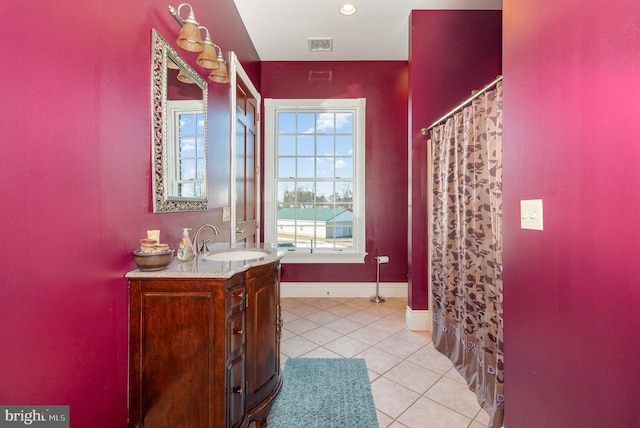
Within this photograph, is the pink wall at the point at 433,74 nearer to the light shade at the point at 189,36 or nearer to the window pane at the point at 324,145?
the window pane at the point at 324,145

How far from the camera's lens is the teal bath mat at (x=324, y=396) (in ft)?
5.27

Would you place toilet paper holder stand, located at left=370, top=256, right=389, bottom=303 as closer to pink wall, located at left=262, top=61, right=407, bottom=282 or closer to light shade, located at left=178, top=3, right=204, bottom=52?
pink wall, located at left=262, top=61, right=407, bottom=282

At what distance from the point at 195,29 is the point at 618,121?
5.69 ft

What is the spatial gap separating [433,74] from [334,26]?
1.13m

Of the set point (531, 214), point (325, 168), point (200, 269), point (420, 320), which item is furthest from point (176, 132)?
point (420, 320)

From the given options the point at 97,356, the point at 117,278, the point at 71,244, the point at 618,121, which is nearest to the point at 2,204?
the point at 71,244

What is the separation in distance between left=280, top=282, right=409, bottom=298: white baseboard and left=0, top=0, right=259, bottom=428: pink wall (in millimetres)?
2567

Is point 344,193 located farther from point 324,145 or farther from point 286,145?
point 286,145

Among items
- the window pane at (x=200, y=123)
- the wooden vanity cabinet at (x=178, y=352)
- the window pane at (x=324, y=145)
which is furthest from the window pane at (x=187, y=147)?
the window pane at (x=324, y=145)

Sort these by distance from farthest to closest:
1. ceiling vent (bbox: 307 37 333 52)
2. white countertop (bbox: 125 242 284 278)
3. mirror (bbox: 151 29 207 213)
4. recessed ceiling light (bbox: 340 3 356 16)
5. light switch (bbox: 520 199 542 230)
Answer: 1. ceiling vent (bbox: 307 37 333 52)
2. recessed ceiling light (bbox: 340 3 356 16)
3. mirror (bbox: 151 29 207 213)
4. white countertop (bbox: 125 242 284 278)
5. light switch (bbox: 520 199 542 230)

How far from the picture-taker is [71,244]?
0.97 meters

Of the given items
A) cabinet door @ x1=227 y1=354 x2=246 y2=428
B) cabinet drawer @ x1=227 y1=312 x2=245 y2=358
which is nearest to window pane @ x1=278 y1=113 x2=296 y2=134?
cabinet drawer @ x1=227 y1=312 x2=245 y2=358

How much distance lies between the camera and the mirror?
1.44m

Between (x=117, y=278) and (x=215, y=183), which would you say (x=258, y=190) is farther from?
(x=117, y=278)
